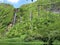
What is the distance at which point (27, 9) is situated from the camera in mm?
52625

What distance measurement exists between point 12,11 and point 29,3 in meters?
4.44

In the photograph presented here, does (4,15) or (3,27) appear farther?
(4,15)

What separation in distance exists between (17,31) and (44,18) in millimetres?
6419

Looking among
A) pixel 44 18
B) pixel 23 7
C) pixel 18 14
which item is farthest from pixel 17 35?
pixel 23 7

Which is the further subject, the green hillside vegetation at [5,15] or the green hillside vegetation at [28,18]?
the green hillside vegetation at [5,15]

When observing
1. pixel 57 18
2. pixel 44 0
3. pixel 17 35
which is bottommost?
pixel 17 35

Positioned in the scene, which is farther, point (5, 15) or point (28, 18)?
point (5, 15)

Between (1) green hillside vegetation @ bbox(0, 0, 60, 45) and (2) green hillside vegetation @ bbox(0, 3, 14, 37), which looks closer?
(1) green hillside vegetation @ bbox(0, 0, 60, 45)

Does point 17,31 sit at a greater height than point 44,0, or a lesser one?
lesser

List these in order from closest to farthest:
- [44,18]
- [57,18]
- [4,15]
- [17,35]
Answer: [57,18] < [44,18] < [17,35] < [4,15]

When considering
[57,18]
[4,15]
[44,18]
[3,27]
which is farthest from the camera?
[4,15]

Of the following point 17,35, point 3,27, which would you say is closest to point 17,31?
point 17,35

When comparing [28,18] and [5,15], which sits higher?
[5,15]

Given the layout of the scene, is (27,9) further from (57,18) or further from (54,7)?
(57,18)
